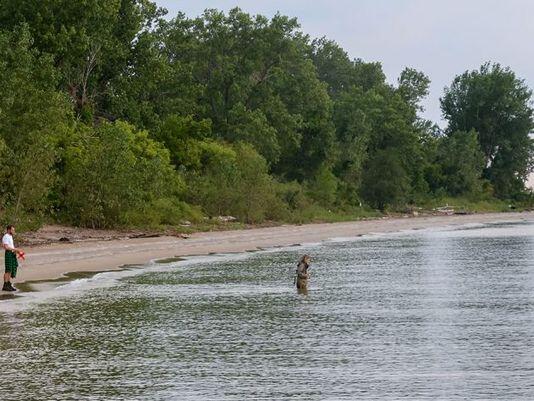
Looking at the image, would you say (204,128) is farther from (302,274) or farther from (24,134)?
(302,274)

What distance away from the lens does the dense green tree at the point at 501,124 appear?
12594 cm

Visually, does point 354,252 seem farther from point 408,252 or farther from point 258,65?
point 258,65

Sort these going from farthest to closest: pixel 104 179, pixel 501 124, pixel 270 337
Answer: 1. pixel 501 124
2. pixel 104 179
3. pixel 270 337

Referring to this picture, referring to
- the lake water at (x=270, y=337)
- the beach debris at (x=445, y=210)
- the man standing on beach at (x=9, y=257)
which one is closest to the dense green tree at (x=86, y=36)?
the lake water at (x=270, y=337)

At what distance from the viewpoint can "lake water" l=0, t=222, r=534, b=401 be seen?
14188 mm

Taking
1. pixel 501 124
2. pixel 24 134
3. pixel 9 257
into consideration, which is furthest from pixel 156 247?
pixel 501 124

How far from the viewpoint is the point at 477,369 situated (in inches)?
611

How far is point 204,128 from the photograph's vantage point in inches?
2653

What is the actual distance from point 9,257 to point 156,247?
61.6 ft

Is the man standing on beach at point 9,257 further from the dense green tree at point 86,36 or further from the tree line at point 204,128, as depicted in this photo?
the dense green tree at point 86,36

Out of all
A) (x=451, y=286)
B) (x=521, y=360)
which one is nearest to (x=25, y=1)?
(x=451, y=286)

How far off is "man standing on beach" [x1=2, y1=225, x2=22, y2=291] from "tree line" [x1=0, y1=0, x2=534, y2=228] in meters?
13.8

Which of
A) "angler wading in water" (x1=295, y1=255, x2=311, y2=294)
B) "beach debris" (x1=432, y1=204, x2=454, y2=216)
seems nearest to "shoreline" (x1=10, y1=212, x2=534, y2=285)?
"angler wading in water" (x1=295, y1=255, x2=311, y2=294)

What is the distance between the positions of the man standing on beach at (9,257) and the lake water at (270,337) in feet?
2.90
